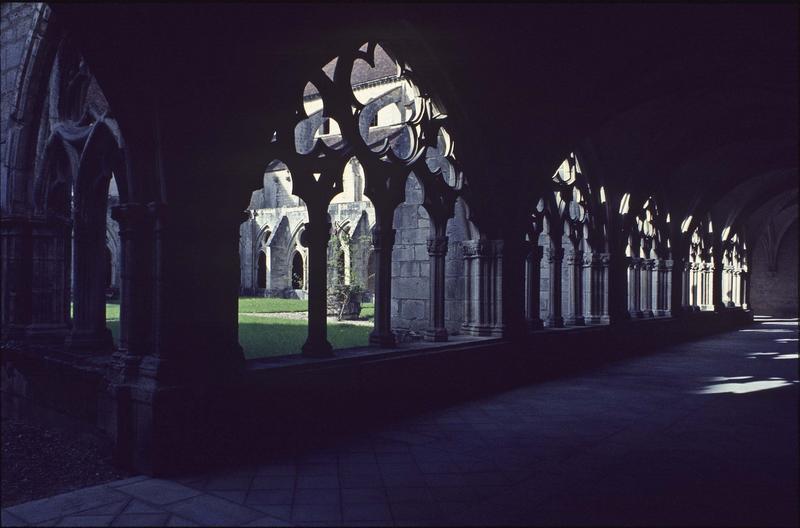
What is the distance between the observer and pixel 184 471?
312cm

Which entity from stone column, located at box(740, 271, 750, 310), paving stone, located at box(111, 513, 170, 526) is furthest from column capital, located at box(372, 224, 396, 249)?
stone column, located at box(740, 271, 750, 310)

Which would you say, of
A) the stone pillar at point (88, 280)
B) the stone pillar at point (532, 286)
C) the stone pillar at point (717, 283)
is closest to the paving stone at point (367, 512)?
the stone pillar at point (88, 280)

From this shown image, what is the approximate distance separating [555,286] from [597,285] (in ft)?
4.35

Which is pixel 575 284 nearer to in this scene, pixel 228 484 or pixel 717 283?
pixel 228 484

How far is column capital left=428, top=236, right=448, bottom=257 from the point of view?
5.32 meters

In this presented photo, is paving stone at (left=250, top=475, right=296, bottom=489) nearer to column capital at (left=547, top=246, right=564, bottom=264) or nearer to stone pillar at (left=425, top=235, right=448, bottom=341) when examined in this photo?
stone pillar at (left=425, top=235, right=448, bottom=341)

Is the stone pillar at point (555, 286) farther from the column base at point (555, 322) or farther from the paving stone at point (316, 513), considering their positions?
the paving stone at point (316, 513)

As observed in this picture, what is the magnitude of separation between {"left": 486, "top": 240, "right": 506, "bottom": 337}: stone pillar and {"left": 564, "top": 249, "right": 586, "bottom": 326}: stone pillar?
2.33m

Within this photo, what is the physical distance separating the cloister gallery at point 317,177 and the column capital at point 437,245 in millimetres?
19

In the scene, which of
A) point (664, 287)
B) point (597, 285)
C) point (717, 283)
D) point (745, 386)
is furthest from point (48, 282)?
point (717, 283)

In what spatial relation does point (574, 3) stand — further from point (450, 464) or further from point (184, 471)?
point (184, 471)

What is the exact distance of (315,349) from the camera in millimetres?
4078

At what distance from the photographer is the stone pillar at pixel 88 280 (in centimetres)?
424

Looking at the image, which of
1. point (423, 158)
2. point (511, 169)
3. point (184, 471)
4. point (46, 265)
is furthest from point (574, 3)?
point (46, 265)
